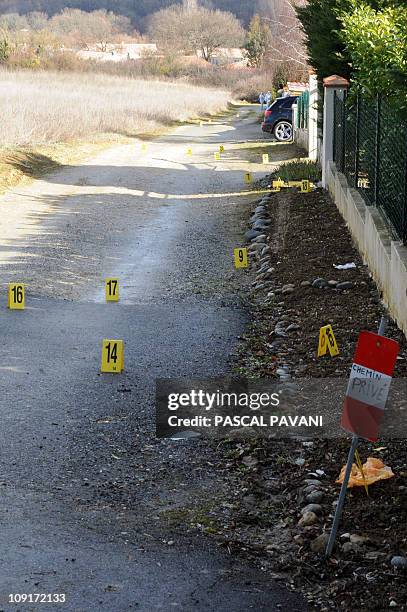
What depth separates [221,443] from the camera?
23.0 ft

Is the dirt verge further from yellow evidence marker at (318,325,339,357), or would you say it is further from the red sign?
the red sign

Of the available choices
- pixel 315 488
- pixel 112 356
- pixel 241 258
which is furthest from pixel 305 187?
pixel 315 488

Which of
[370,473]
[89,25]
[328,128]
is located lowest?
[89,25]

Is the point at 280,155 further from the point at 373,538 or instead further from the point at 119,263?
the point at 373,538

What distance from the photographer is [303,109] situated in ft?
109

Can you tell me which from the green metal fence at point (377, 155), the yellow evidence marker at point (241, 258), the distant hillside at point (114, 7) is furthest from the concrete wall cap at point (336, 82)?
the distant hillside at point (114, 7)

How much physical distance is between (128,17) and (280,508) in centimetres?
19516

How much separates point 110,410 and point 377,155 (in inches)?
224

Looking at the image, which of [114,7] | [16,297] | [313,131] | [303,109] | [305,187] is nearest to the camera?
[16,297]

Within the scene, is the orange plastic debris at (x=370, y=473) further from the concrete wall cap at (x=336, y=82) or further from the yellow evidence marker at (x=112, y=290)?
the concrete wall cap at (x=336, y=82)

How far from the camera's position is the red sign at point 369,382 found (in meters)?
5.05

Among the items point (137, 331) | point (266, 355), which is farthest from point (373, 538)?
point (137, 331)

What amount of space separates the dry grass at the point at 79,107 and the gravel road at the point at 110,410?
1606 centimetres

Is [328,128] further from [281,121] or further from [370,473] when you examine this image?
[281,121]
